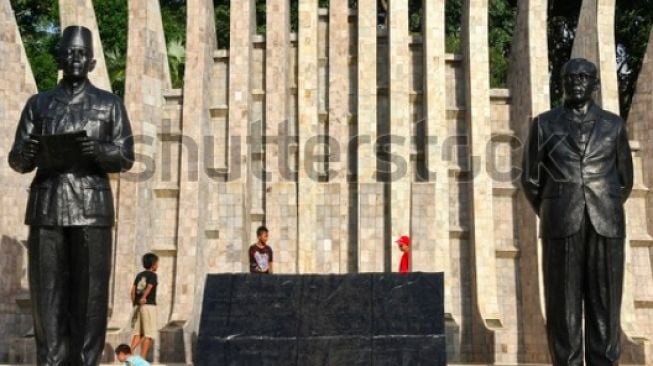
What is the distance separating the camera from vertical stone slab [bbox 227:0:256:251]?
20.7 meters

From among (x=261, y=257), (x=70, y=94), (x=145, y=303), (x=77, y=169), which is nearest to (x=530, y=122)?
(x=261, y=257)

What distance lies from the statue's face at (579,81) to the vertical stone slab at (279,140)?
1023cm

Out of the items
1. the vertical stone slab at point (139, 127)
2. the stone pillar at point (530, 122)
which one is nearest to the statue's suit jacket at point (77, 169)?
the vertical stone slab at point (139, 127)

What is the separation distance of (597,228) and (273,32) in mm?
11903

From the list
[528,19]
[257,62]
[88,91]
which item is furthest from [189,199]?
[88,91]

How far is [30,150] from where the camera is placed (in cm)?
973

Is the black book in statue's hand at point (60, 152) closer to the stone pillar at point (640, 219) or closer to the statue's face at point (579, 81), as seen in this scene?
the statue's face at point (579, 81)

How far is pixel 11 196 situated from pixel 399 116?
6.79 m

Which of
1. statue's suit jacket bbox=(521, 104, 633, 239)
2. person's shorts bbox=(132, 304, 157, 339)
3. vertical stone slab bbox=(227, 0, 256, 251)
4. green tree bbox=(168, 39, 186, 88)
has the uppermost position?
green tree bbox=(168, 39, 186, 88)

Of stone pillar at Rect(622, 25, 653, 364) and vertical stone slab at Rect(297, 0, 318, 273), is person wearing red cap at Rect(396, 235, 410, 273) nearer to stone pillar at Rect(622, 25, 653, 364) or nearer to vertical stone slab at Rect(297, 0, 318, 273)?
vertical stone slab at Rect(297, 0, 318, 273)

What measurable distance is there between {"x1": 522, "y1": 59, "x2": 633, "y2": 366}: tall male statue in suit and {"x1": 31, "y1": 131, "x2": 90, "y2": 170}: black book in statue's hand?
4.00 meters

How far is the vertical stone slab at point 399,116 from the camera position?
2019 cm

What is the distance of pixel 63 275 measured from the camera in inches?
383

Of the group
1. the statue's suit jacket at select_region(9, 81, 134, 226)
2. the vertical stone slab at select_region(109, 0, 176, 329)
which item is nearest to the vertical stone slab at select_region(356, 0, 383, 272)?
the vertical stone slab at select_region(109, 0, 176, 329)
